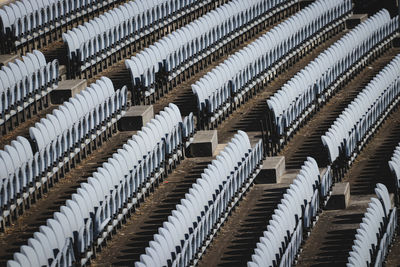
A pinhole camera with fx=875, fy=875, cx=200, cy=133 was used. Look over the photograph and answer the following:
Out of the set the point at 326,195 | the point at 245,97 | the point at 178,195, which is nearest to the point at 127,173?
the point at 178,195

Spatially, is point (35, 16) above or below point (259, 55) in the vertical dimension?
above

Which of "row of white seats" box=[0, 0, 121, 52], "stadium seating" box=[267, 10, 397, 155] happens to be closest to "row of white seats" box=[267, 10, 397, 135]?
"stadium seating" box=[267, 10, 397, 155]

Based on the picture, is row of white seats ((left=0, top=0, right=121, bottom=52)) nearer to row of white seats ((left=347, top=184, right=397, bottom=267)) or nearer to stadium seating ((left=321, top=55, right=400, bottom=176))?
stadium seating ((left=321, top=55, right=400, bottom=176))

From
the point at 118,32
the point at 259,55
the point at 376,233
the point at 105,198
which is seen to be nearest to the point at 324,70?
the point at 259,55

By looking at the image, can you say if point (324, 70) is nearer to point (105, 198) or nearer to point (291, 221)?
point (291, 221)

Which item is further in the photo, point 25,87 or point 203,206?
point 25,87

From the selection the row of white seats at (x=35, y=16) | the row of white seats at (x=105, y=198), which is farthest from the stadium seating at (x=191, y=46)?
the row of white seats at (x=35, y=16)
